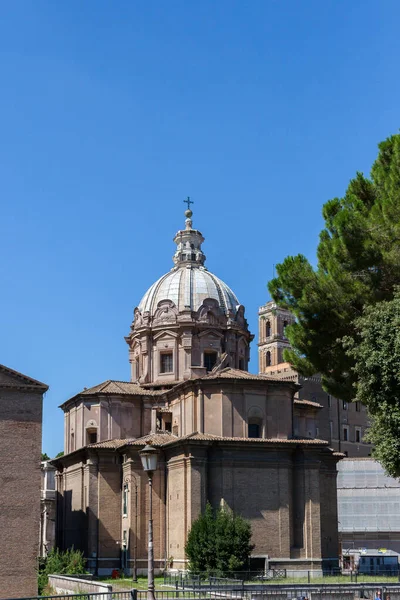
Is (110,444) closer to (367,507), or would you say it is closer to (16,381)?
(16,381)

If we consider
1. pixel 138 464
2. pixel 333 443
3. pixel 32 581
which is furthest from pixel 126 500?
pixel 333 443

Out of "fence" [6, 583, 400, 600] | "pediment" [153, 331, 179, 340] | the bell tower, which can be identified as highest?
the bell tower

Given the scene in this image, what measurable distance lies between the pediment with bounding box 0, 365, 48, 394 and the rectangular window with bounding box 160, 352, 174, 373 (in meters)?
13.3

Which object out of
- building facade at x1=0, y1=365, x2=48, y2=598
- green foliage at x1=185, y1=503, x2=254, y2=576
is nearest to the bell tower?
green foliage at x1=185, y1=503, x2=254, y2=576

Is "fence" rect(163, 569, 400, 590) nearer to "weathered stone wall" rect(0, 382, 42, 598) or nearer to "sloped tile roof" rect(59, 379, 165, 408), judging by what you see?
"weathered stone wall" rect(0, 382, 42, 598)

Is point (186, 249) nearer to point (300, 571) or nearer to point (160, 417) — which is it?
point (160, 417)

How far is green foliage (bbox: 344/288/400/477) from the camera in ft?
79.0

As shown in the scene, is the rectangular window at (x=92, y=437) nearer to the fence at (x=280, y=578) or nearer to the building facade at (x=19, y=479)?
the fence at (x=280, y=578)

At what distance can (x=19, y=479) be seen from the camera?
3788 cm

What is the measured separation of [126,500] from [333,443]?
3311 cm

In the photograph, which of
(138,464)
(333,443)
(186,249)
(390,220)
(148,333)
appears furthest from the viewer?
(333,443)

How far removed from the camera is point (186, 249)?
56594mm

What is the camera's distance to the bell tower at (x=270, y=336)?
319 feet

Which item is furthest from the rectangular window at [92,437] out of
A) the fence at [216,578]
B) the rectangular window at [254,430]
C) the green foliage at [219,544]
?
the green foliage at [219,544]
